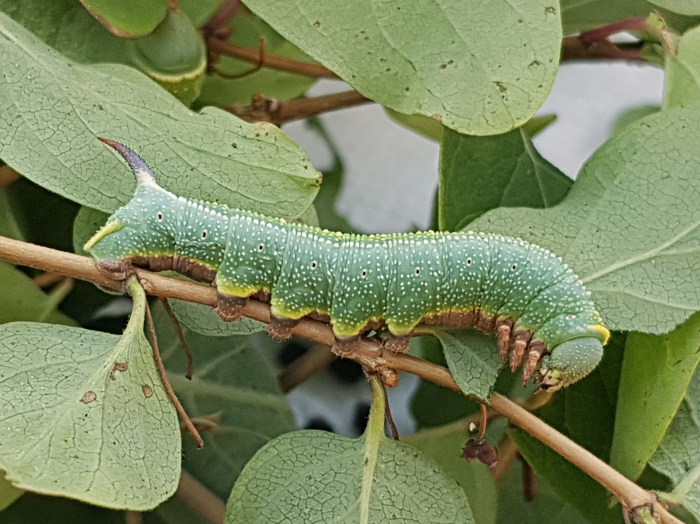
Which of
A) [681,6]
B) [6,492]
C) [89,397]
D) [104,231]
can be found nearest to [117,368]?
[89,397]

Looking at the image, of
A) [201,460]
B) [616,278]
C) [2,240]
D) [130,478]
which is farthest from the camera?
[201,460]

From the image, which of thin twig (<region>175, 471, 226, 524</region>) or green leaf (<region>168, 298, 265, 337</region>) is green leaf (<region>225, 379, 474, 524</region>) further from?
thin twig (<region>175, 471, 226, 524</region>)

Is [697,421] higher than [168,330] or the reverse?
higher

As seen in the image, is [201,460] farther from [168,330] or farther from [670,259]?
[670,259]

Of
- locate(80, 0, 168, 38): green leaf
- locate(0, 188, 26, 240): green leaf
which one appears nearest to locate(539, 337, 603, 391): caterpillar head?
locate(80, 0, 168, 38): green leaf

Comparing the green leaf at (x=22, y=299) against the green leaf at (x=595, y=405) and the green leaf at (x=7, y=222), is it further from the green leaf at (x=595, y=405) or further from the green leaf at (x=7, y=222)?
the green leaf at (x=595, y=405)

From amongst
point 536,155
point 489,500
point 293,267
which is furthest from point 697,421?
point 293,267
